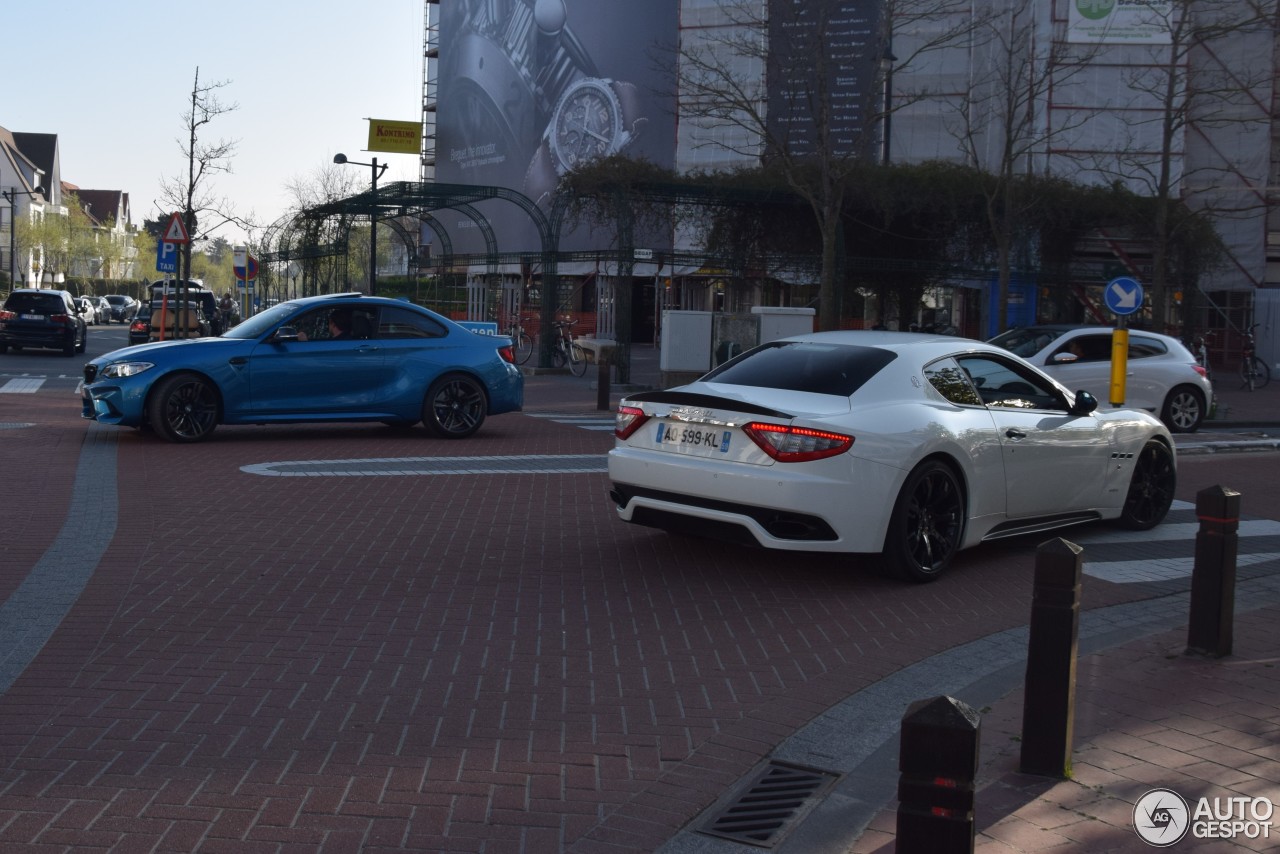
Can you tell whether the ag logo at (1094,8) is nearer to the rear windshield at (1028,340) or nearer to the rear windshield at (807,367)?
the rear windshield at (1028,340)

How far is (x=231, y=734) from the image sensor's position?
492 cm

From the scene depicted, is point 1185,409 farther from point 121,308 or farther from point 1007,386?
point 121,308

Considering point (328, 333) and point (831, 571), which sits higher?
point (328, 333)

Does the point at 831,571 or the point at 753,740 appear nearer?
the point at 753,740

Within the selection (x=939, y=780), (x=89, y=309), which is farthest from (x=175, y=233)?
(x=89, y=309)

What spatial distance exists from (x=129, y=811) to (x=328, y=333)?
10682 millimetres

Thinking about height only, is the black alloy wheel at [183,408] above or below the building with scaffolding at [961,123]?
below

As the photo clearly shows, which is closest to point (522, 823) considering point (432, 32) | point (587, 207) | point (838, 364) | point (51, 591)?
point (51, 591)

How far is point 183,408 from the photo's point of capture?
13.8m

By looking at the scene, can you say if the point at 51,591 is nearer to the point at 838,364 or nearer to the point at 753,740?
the point at 753,740

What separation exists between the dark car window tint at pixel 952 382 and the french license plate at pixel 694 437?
1.37 meters

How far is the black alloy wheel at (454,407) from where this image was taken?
1484cm

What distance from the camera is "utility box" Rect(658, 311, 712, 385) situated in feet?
77.2

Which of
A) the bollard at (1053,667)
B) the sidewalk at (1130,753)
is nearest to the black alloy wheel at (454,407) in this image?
the sidewalk at (1130,753)
